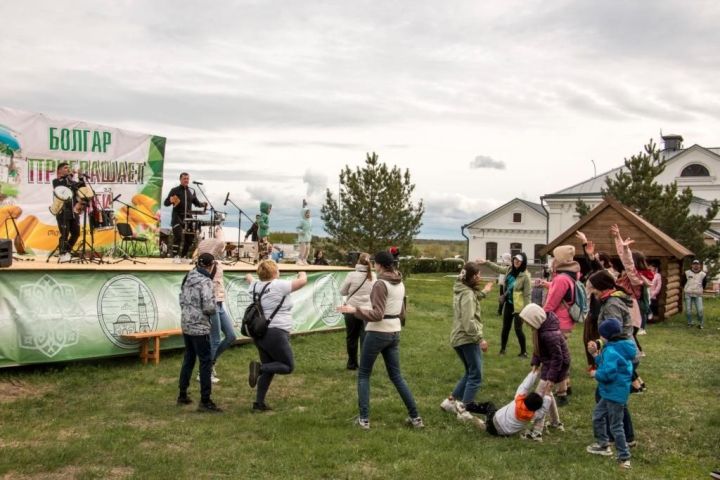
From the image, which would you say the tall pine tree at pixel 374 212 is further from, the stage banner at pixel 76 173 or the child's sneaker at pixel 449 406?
the child's sneaker at pixel 449 406

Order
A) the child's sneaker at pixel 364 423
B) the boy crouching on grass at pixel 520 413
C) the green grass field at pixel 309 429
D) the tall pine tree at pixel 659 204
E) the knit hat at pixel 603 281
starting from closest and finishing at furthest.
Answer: the green grass field at pixel 309 429
the boy crouching on grass at pixel 520 413
the knit hat at pixel 603 281
the child's sneaker at pixel 364 423
the tall pine tree at pixel 659 204

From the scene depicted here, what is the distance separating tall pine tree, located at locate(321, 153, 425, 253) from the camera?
2588 cm

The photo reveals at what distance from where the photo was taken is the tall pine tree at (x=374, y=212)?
84.9ft

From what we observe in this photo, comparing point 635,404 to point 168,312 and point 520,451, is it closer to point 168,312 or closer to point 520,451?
point 520,451

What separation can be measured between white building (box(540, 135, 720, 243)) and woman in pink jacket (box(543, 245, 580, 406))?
3744 cm

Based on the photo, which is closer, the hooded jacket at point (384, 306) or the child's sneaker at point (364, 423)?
the hooded jacket at point (384, 306)

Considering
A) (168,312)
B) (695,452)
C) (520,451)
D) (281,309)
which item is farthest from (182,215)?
(695,452)

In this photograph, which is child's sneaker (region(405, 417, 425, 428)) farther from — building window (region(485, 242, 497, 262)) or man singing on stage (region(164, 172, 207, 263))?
building window (region(485, 242, 497, 262))

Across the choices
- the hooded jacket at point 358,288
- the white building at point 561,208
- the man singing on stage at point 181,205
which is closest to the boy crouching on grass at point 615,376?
the hooded jacket at point 358,288

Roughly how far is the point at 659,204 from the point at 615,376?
69.5 feet

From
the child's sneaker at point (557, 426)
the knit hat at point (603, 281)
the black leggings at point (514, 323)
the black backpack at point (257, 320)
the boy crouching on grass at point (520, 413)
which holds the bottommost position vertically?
the child's sneaker at point (557, 426)

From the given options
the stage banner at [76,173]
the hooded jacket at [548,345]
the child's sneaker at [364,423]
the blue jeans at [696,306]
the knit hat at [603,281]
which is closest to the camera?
the hooded jacket at [548,345]

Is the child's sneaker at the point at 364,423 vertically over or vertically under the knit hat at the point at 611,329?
under

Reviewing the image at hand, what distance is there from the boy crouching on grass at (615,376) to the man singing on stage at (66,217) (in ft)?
34.7
